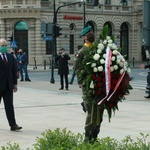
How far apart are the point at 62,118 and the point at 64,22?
4376 cm

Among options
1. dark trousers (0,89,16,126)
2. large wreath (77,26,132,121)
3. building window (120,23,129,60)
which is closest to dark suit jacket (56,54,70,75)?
dark trousers (0,89,16,126)

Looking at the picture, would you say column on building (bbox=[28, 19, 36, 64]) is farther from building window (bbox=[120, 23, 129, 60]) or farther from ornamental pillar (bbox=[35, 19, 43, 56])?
building window (bbox=[120, 23, 129, 60])

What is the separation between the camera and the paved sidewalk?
10192 millimetres

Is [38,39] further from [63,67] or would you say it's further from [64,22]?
[63,67]

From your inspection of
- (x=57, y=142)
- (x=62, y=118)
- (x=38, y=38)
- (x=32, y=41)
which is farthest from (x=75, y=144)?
(x=32, y=41)

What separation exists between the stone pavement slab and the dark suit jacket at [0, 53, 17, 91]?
0.97 m

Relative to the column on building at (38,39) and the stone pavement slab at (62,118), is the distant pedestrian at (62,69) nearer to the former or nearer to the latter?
the stone pavement slab at (62,118)

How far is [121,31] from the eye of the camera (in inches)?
2432

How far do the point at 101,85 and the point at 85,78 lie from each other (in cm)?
34

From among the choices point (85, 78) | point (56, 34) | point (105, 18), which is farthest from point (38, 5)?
point (85, 78)

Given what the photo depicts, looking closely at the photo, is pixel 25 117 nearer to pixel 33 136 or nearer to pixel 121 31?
pixel 33 136

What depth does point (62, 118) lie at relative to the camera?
41.5 feet

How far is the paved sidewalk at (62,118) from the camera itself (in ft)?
33.4

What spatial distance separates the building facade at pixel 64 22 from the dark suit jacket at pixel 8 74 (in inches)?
1472
